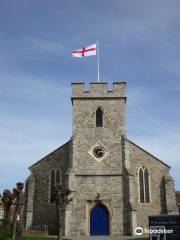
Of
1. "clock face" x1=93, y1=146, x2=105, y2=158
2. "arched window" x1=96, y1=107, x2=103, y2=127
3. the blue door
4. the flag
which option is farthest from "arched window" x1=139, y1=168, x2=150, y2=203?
the flag

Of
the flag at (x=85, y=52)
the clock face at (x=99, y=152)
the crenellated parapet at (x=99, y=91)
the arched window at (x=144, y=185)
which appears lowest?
the arched window at (x=144, y=185)

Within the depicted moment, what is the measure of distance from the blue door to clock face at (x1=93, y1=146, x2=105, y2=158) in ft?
13.7

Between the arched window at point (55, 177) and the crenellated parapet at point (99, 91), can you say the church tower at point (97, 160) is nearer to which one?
the crenellated parapet at point (99, 91)

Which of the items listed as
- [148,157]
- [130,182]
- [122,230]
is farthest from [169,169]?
[122,230]

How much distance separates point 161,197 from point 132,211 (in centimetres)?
378

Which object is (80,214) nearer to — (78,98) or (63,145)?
(63,145)

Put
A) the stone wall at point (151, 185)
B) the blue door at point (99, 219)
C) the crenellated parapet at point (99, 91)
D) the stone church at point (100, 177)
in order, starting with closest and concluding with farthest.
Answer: the stone church at point (100, 177)
the blue door at point (99, 219)
the stone wall at point (151, 185)
the crenellated parapet at point (99, 91)

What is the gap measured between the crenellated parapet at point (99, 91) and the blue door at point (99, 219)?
9.75 meters

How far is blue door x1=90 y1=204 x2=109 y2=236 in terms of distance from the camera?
3114 cm

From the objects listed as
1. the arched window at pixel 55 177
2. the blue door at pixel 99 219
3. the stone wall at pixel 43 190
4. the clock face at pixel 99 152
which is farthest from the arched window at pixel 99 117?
the blue door at pixel 99 219

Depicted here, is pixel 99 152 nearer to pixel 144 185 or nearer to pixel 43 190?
pixel 144 185

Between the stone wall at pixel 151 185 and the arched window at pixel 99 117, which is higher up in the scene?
the arched window at pixel 99 117

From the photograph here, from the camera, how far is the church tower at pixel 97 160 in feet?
102

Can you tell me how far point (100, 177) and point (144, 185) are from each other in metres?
3.99
